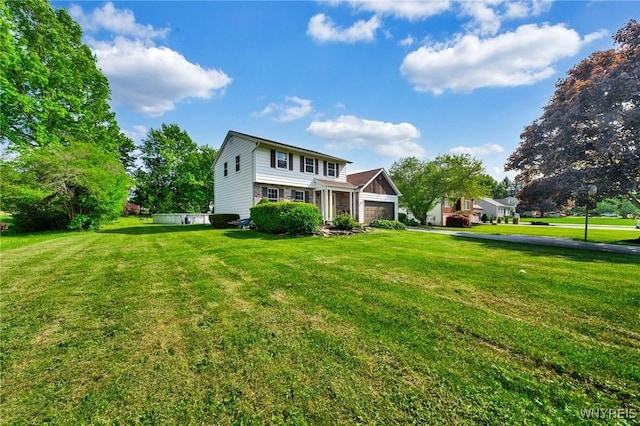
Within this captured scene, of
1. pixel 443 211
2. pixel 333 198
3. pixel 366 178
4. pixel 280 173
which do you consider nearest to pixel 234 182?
pixel 280 173

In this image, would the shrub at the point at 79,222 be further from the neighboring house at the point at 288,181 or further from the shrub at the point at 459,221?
the shrub at the point at 459,221

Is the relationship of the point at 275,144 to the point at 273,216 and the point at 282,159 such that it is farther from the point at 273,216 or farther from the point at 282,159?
the point at 273,216

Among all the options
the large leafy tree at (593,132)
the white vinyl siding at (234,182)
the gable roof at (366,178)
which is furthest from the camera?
the gable roof at (366,178)

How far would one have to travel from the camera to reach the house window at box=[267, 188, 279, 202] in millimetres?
16797

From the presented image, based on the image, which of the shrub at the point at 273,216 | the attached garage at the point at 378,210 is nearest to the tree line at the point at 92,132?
the attached garage at the point at 378,210

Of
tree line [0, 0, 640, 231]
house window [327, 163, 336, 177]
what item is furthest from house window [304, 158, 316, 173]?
tree line [0, 0, 640, 231]

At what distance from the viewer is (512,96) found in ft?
41.8

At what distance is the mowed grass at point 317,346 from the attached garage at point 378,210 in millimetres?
16154

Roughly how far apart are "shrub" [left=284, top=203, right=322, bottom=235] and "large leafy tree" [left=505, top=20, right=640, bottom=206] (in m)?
11.4

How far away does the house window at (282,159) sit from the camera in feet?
55.3

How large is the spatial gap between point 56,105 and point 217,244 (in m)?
19.3

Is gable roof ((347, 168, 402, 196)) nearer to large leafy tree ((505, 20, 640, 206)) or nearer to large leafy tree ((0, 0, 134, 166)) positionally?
large leafy tree ((505, 20, 640, 206))

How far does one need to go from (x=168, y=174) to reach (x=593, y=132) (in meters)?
43.5

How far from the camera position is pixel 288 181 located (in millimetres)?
17359
